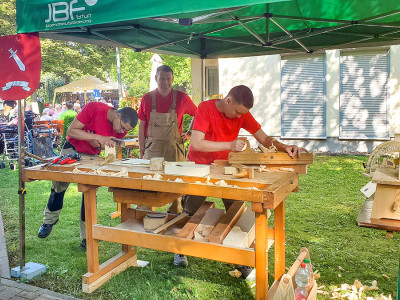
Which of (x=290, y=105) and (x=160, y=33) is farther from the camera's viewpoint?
(x=290, y=105)

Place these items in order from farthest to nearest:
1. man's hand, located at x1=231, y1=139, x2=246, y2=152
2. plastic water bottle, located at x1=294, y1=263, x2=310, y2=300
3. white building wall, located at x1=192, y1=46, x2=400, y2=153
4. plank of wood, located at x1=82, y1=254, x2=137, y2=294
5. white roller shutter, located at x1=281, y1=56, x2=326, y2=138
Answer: white roller shutter, located at x1=281, y1=56, x2=326, y2=138, white building wall, located at x1=192, y1=46, x2=400, y2=153, plank of wood, located at x1=82, y1=254, x2=137, y2=294, man's hand, located at x1=231, y1=139, x2=246, y2=152, plastic water bottle, located at x1=294, y1=263, x2=310, y2=300

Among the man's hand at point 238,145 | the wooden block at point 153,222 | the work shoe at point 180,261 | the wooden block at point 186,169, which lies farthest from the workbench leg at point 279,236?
the work shoe at point 180,261

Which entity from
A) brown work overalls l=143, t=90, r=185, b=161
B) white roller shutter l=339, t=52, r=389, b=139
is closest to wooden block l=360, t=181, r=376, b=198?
brown work overalls l=143, t=90, r=185, b=161

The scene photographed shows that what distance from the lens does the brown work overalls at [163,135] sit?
4.68 m

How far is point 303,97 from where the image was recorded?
11055 mm

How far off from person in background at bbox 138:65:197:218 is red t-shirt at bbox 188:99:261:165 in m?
1.06

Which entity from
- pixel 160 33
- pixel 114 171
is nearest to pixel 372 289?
pixel 114 171

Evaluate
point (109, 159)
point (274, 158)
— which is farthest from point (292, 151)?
point (109, 159)

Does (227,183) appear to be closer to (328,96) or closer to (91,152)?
(91,152)

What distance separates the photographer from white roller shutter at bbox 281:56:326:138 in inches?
428

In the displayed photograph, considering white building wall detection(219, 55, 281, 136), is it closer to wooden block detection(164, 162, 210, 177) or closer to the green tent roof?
the green tent roof

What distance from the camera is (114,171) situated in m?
3.18

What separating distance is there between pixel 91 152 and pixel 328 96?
8.34m

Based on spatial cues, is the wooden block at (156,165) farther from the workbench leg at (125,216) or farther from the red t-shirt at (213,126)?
the workbench leg at (125,216)
